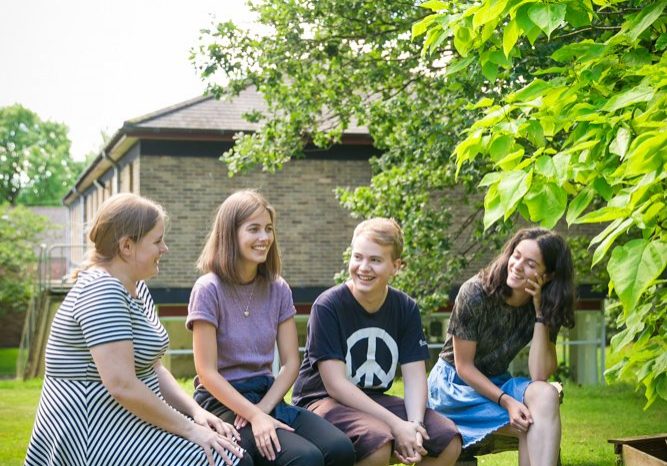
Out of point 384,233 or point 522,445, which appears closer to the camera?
point 384,233

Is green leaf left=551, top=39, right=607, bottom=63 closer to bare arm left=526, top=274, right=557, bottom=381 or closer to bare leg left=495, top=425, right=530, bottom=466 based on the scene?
bare arm left=526, top=274, right=557, bottom=381

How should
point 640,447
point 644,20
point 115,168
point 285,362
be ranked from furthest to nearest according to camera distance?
point 115,168 < point 640,447 < point 285,362 < point 644,20

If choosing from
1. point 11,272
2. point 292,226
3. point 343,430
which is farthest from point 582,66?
point 11,272

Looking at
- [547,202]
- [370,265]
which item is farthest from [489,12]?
[370,265]

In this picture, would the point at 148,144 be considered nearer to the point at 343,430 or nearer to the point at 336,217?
the point at 336,217

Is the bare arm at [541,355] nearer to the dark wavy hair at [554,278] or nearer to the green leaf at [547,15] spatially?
the dark wavy hair at [554,278]

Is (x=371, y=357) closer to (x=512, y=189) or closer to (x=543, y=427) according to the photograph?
(x=543, y=427)

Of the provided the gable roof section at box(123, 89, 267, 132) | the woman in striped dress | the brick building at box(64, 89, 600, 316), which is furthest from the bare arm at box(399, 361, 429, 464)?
the brick building at box(64, 89, 600, 316)

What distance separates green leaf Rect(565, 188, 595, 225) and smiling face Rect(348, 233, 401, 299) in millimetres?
1493

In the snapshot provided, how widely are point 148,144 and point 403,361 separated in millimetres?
17167

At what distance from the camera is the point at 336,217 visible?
870 inches

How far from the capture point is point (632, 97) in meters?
3.48

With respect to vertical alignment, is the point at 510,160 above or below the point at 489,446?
above

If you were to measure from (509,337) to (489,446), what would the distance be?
63 centimetres
